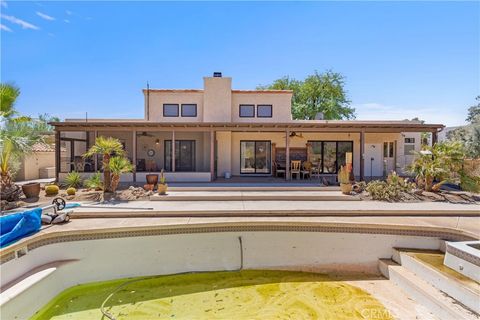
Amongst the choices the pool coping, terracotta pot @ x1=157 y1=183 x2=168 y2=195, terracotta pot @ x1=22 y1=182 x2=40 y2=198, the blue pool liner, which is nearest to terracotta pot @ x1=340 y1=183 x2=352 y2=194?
the pool coping

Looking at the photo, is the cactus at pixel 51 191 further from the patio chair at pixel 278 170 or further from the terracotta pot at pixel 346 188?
the terracotta pot at pixel 346 188

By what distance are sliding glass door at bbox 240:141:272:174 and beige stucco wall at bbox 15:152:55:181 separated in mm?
11949

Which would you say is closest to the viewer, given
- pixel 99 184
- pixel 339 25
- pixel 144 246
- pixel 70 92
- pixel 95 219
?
pixel 144 246

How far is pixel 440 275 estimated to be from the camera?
4.89 m

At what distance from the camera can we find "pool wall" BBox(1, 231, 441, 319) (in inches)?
240

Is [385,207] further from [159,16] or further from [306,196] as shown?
[159,16]

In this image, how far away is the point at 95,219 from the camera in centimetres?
761

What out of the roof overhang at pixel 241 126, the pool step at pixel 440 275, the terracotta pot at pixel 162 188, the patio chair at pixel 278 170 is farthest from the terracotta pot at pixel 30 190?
the pool step at pixel 440 275

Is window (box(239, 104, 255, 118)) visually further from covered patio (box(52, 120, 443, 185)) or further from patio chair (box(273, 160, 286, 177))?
patio chair (box(273, 160, 286, 177))

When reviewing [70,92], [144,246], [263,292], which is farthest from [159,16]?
[70,92]

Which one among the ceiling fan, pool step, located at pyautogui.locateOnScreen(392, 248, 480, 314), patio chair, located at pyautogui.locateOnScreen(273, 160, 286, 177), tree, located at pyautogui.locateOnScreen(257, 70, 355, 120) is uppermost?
tree, located at pyautogui.locateOnScreen(257, 70, 355, 120)

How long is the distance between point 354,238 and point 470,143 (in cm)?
1799

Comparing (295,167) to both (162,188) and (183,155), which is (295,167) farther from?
(162,188)

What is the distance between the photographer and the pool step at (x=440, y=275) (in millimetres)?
4312
